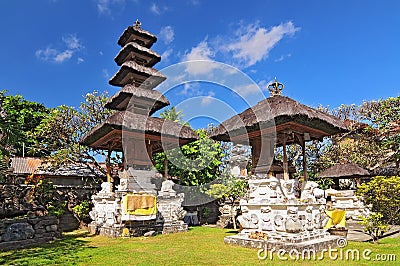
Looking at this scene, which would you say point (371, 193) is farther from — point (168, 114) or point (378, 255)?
point (168, 114)

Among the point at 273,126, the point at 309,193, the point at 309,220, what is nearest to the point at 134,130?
the point at 273,126

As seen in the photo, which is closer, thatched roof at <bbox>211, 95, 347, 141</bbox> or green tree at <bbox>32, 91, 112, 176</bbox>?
thatched roof at <bbox>211, 95, 347, 141</bbox>

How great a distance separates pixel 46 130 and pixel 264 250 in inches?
457

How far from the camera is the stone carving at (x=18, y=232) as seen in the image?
8.26 metres

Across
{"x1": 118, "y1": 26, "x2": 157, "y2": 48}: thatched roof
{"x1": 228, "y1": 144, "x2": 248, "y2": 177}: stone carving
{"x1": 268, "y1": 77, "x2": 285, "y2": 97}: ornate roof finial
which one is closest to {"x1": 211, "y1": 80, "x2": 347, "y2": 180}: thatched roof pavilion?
{"x1": 268, "y1": 77, "x2": 285, "y2": 97}: ornate roof finial

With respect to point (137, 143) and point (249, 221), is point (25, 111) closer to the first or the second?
point (137, 143)

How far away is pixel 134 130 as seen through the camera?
10891 mm

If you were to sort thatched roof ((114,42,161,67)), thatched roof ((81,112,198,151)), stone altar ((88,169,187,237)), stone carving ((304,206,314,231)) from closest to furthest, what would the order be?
stone carving ((304,206,314,231)) < stone altar ((88,169,187,237)) < thatched roof ((81,112,198,151)) < thatched roof ((114,42,161,67))

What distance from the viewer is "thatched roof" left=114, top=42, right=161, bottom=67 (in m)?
14.6

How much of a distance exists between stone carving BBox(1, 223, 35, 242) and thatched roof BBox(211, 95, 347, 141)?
19.2 feet

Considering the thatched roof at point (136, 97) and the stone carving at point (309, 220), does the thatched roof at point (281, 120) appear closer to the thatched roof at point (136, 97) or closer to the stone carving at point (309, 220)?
the stone carving at point (309, 220)

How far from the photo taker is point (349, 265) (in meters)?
6.06

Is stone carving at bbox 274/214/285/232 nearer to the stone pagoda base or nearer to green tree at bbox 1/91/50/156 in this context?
the stone pagoda base

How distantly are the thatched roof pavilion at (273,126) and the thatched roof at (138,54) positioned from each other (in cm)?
662
